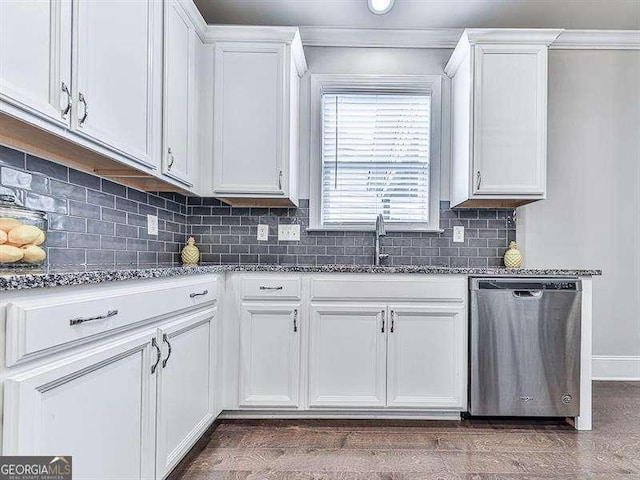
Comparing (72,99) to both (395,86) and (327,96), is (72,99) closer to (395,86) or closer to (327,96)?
(327,96)

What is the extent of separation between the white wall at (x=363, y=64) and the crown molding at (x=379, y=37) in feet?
0.11

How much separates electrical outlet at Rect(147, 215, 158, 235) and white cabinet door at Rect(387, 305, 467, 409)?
4.69 feet

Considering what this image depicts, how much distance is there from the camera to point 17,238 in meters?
1.30

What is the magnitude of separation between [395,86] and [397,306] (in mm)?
1629

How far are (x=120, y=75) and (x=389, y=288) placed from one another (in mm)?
1636

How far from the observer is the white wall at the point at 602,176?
3.34m

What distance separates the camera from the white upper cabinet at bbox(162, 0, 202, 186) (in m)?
2.19

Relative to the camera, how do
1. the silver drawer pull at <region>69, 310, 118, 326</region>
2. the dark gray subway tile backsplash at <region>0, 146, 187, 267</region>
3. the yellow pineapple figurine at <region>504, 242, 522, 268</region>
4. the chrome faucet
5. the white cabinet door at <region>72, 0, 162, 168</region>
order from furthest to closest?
the yellow pineapple figurine at <region>504, 242, 522, 268</region>, the chrome faucet, the dark gray subway tile backsplash at <region>0, 146, 187, 267</region>, the white cabinet door at <region>72, 0, 162, 168</region>, the silver drawer pull at <region>69, 310, 118, 326</region>

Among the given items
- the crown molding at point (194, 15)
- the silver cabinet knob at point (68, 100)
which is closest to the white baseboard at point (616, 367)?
the crown molding at point (194, 15)

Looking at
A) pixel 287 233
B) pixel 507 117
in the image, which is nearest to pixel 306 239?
pixel 287 233

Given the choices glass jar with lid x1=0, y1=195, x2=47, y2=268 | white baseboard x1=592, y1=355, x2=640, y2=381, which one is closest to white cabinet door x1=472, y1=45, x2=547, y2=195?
white baseboard x1=592, y1=355, x2=640, y2=381

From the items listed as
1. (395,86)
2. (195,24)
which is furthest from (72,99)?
(395,86)

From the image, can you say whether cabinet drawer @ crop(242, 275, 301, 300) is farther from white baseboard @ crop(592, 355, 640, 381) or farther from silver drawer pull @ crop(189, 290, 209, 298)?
white baseboard @ crop(592, 355, 640, 381)

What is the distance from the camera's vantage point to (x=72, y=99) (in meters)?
1.44
